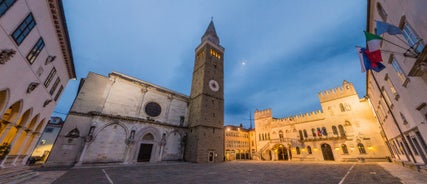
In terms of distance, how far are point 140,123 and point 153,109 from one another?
10.6 feet

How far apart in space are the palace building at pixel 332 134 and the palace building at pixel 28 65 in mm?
35100

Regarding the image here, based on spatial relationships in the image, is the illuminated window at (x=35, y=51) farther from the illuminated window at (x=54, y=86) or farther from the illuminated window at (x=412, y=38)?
the illuminated window at (x=412, y=38)

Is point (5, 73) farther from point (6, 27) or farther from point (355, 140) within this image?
point (355, 140)

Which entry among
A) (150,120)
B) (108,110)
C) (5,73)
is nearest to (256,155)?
(150,120)

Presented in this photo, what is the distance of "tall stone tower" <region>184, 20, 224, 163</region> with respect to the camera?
23597 mm

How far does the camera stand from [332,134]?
2622cm

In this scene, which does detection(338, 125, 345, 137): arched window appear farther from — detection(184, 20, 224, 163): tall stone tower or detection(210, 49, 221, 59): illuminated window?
detection(210, 49, 221, 59): illuminated window

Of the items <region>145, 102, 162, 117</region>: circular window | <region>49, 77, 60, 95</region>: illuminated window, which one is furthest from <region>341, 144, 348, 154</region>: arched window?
<region>49, 77, 60, 95</region>: illuminated window

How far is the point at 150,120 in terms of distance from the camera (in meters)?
22.5

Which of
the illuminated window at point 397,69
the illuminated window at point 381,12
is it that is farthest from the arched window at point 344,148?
the illuminated window at point 381,12

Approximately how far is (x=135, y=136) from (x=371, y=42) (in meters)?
24.5

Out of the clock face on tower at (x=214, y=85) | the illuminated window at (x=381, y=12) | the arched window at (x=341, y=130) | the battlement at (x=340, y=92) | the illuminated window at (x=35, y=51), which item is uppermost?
the clock face on tower at (x=214, y=85)

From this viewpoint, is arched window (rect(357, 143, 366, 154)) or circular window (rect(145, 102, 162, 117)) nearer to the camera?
arched window (rect(357, 143, 366, 154))

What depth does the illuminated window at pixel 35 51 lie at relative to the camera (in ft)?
28.4
